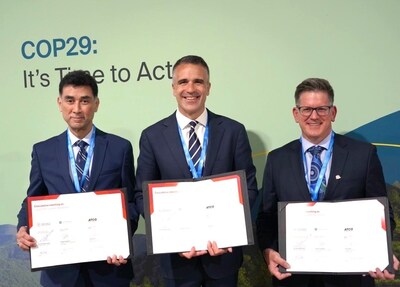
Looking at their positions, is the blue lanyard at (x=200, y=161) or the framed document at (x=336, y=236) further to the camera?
the blue lanyard at (x=200, y=161)

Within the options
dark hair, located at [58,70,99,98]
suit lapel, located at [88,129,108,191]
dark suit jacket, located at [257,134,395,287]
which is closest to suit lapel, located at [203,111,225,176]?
dark suit jacket, located at [257,134,395,287]

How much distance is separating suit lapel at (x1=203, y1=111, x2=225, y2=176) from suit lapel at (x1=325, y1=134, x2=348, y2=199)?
607mm

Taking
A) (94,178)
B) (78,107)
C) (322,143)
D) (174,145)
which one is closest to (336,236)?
(322,143)

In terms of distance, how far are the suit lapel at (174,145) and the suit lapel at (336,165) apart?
28.8 inches

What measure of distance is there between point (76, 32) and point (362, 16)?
212 cm

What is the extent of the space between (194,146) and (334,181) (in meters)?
0.76

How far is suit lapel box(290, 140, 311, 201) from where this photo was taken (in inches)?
89.0

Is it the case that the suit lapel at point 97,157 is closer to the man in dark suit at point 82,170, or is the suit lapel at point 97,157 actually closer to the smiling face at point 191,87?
the man in dark suit at point 82,170

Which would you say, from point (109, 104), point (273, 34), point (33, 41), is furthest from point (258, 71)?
point (33, 41)

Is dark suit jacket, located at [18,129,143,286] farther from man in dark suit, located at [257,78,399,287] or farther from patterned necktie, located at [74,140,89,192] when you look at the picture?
man in dark suit, located at [257,78,399,287]

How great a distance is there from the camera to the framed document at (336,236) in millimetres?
2088

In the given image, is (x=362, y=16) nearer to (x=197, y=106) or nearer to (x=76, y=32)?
(x=197, y=106)

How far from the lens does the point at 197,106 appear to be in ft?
7.86

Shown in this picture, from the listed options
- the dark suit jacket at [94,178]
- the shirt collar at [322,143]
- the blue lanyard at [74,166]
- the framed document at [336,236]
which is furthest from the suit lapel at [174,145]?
the shirt collar at [322,143]
